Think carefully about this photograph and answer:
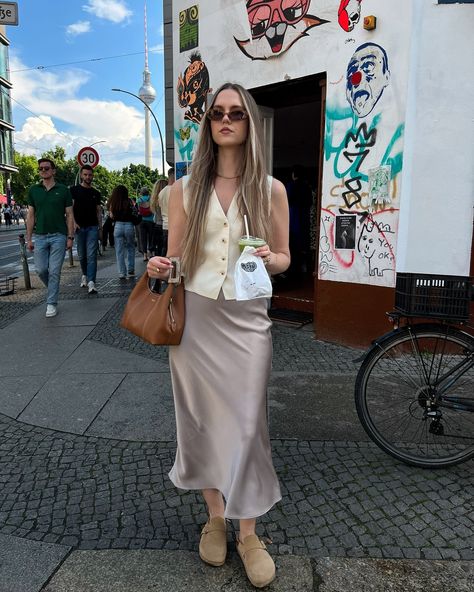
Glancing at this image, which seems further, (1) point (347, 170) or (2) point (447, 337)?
(1) point (347, 170)

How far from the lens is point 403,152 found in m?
4.61

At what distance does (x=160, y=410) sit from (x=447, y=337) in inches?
81.6

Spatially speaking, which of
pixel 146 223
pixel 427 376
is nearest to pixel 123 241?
pixel 146 223

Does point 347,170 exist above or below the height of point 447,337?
above

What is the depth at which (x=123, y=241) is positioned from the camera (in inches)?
373

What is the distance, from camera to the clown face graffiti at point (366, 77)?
4.69 m

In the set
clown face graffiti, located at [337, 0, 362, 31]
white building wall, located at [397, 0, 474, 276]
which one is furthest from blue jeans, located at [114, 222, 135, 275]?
white building wall, located at [397, 0, 474, 276]

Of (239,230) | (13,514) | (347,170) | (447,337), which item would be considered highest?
(347,170)

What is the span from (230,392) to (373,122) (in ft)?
12.3

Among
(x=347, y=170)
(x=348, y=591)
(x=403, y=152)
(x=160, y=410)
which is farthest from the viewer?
(x=347, y=170)

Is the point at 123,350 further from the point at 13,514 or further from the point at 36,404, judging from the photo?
the point at 13,514

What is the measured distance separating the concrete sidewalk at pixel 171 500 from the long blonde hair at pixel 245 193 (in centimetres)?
128

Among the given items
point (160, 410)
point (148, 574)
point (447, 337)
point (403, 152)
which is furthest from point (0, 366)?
point (403, 152)

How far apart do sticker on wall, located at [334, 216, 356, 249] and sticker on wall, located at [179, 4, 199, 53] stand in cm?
347
